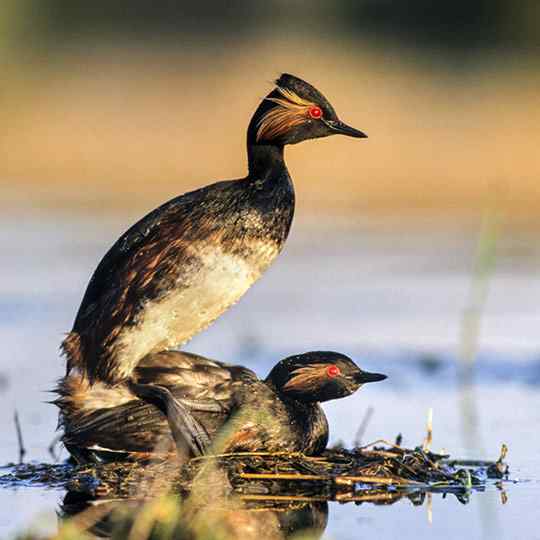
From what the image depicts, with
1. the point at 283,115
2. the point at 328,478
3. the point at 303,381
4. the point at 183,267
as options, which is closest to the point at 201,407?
the point at 303,381

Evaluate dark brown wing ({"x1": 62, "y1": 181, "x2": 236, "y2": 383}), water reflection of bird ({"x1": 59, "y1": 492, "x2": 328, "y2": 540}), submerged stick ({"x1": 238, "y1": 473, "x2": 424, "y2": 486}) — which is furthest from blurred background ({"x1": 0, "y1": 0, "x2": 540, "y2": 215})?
water reflection of bird ({"x1": 59, "y1": 492, "x2": 328, "y2": 540})

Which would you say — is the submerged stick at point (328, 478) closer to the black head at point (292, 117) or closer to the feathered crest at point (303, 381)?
the feathered crest at point (303, 381)

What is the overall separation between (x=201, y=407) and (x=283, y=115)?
4.91 feet

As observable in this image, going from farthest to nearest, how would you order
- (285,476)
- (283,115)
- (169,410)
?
(283,115) → (169,410) → (285,476)

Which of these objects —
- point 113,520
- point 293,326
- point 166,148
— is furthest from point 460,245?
point 113,520

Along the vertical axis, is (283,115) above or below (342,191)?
below

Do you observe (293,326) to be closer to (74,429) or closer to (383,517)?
(74,429)

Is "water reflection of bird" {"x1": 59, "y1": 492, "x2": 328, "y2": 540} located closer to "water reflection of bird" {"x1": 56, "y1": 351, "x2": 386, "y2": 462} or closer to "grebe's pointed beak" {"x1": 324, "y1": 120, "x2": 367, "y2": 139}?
"water reflection of bird" {"x1": 56, "y1": 351, "x2": 386, "y2": 462}

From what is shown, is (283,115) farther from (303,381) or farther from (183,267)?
(303,381)

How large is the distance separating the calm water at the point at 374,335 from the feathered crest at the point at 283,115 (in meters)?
1.61

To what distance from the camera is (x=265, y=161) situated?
8.74 metres

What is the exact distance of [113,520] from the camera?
710 centimetres

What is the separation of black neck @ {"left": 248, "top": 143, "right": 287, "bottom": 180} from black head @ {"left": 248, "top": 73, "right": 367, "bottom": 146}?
34 millimetres

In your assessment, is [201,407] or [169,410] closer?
[169,410]
